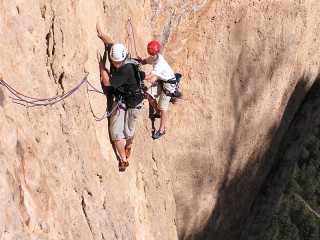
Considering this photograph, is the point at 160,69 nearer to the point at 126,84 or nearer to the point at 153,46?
the point at 153,46

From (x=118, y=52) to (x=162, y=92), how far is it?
6.20 ft

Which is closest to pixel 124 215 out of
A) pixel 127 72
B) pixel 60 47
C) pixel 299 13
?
pixel 127 72

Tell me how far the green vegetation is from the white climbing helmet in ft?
86.9

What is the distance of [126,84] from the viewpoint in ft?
19.1

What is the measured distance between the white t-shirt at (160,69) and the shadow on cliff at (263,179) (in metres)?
3.89

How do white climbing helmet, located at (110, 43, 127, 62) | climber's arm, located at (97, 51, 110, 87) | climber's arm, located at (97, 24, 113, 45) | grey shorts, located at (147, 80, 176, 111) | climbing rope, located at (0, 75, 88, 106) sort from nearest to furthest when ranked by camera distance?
climbing rope, located at (0, 75, 88, 106)
white climbing helmet, located at (110, 43, 127, 62)
climber's arm, located at (97, 51, 110, 87)
climber's arm, located at (97, 24, 113, 45)
grey shorts, located at (147, 80, 176, 111)

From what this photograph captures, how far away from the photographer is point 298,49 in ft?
35.6

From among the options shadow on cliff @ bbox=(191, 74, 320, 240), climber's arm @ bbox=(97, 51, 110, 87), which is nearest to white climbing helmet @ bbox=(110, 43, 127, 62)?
climber's arm @ bbox=(97, 51, 110, 87)

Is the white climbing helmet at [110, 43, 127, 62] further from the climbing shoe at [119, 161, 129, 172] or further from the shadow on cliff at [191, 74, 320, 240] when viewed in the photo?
the shadow on cliff at [191, 74, 320, 240]

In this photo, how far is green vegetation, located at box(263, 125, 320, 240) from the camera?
30.4 metres

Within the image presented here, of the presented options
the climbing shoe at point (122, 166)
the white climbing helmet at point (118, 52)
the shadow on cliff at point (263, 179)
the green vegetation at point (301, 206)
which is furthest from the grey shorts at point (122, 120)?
the green vegetation at point (301, 206)

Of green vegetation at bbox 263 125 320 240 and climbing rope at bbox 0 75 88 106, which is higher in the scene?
climbing rope at bbox 0 75 88 106

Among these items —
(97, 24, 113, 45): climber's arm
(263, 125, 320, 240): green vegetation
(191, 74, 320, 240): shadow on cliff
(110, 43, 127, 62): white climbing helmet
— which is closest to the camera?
(110, 43, 127, 62): white climbing helmet

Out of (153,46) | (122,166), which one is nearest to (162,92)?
(153,46)
